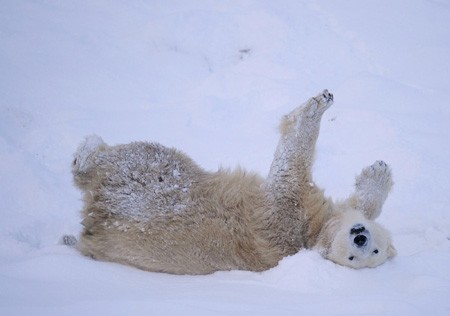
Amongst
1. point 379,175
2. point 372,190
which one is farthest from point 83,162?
point 379,175

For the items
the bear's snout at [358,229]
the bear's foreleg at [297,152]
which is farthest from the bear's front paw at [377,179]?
the bear's snout at [358,229]

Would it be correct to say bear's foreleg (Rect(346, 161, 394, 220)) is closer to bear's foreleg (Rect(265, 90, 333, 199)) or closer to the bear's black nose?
bear's foreleg (Rect(265, 90, 333, 199))

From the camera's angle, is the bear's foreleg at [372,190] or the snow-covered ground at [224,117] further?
the bear's foreleg at [372,190]

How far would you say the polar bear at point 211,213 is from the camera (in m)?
3.49

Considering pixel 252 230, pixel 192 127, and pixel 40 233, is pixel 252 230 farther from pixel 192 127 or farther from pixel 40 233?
pixel 192 127

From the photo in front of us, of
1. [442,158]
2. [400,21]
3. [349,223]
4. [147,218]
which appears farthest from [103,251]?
[400,21]

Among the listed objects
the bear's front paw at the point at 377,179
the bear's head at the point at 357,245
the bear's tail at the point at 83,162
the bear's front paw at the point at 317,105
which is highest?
the bear's front paw at the point at 317,105

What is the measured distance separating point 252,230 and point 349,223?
838mm

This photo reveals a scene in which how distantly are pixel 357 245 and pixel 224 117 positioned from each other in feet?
13.7

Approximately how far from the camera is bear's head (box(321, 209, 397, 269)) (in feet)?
10.4

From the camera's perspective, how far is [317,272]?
3.00m

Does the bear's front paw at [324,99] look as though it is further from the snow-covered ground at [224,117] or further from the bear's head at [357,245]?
the snow-covered ground at [224,117]

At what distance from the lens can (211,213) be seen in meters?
3.67

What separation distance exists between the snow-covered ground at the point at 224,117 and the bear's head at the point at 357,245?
109 millimetres
